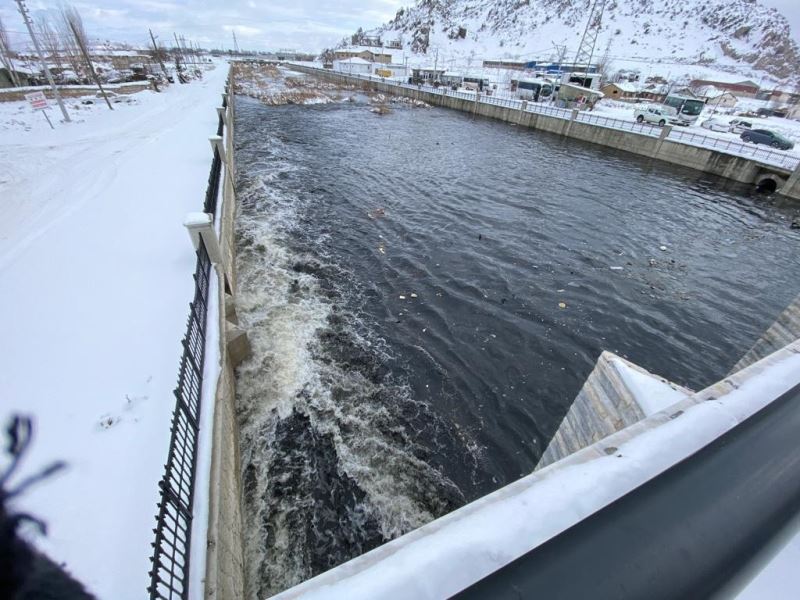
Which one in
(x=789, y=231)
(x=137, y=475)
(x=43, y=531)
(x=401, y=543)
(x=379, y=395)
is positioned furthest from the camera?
(x=789, y=231)

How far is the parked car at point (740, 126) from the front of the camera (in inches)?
1209

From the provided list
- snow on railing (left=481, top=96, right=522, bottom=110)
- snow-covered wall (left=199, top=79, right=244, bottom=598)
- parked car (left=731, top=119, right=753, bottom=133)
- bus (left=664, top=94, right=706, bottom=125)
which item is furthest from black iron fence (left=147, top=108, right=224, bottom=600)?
parked car (left=731, top=119, right=753, bottom=133)

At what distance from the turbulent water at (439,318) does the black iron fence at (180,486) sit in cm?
177

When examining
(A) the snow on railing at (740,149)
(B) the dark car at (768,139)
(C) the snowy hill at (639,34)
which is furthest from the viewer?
(C) the snowy hill at (639,34)

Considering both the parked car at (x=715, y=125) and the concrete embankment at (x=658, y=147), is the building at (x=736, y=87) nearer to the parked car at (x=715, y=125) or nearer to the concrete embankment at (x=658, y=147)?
the parked car at (x=715, y=125)

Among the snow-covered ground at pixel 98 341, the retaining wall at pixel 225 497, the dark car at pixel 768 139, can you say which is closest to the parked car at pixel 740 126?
the dark car at pixel 768 139

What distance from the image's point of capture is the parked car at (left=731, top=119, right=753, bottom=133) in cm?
3072

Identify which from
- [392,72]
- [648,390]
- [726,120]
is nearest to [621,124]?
[726,120]

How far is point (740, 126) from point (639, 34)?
139954 millimetres

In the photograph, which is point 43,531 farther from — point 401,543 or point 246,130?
point 246,130

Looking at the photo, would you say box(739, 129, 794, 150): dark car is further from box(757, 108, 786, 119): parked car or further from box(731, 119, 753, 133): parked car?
box(757, 108, 786, 119): parked car

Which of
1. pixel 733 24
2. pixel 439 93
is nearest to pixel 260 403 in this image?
pixel 439 93

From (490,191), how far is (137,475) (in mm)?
18097

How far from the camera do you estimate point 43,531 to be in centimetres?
321
